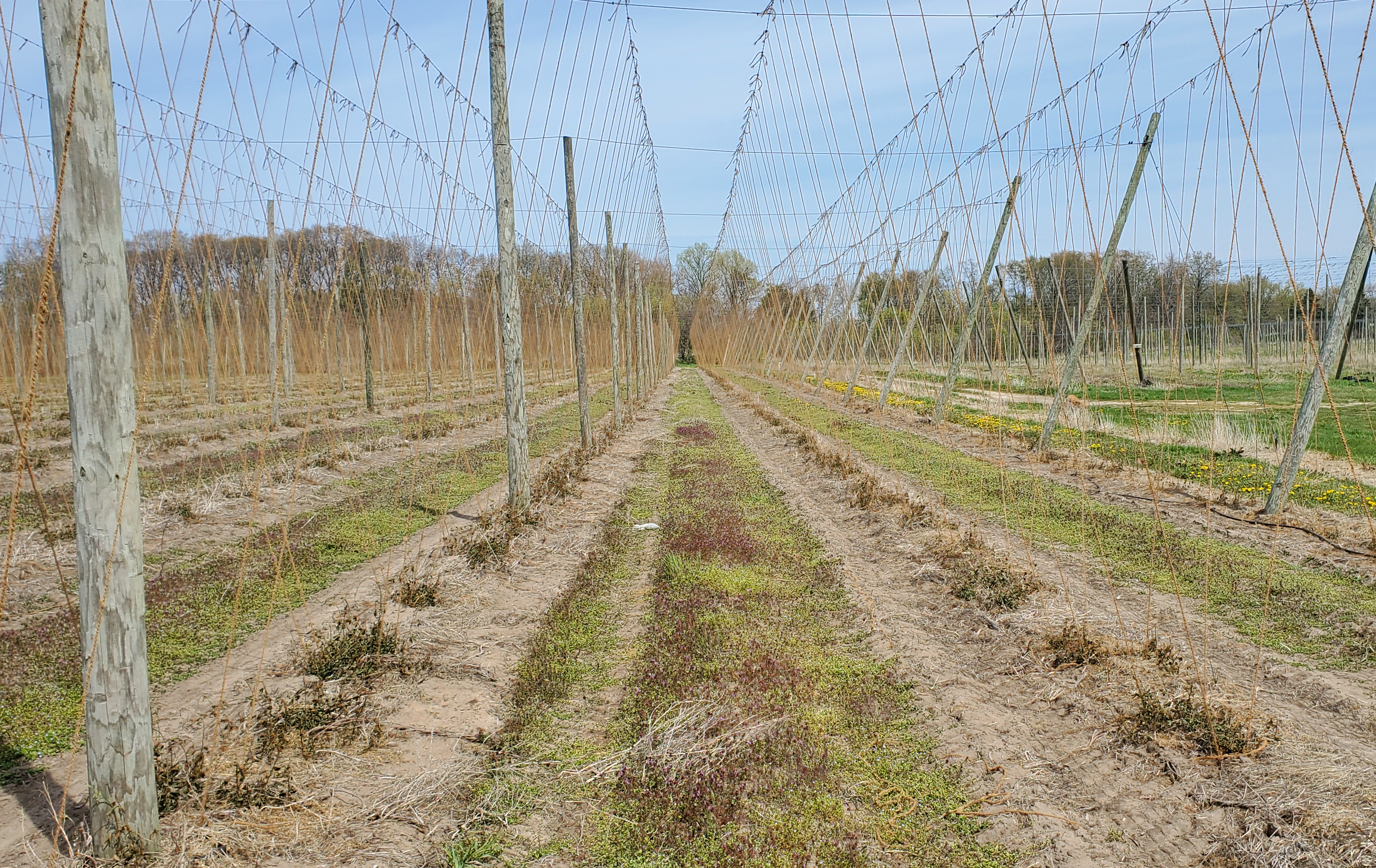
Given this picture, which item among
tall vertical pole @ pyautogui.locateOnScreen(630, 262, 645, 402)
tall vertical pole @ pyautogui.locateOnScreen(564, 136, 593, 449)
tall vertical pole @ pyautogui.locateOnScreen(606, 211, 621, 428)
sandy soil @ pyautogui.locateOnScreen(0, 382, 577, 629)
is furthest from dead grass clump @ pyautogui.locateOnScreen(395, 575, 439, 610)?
tall vertical pole @ pyautogui.locateOnScreen(630, 262, 645, 402)

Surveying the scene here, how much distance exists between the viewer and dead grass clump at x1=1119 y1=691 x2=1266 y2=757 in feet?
10.4

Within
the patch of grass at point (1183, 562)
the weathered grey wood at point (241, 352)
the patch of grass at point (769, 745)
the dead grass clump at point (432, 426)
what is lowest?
the patch of grass at point (769, 745)

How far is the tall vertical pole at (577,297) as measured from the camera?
40.9 feet

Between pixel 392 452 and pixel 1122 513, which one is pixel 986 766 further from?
pixel 392 452

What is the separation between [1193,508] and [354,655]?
→ 7779mm

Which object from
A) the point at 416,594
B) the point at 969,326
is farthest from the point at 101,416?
the point at 969,326

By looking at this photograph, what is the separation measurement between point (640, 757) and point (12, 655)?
383 centimetres

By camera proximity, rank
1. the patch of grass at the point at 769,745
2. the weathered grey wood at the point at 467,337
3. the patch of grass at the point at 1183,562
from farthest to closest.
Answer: the weathered grey wood at the point at 467,337 → the patch of grass at the point at 1183,562 → the patch of grass at the point at 769,745

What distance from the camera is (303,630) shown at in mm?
4969

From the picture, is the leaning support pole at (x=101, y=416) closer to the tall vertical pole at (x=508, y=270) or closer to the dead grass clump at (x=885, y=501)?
the tall vertical pole at (x=508, y=270)

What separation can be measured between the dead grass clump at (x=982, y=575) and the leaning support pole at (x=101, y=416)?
15.2 feet

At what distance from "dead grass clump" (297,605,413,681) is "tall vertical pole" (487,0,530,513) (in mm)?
3112

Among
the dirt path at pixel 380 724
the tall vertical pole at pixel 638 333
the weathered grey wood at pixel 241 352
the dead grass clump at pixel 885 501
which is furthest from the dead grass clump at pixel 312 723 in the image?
the tall vertical pole at pixel 638 333

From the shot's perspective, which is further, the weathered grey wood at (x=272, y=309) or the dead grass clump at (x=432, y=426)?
the dead grass clump at (x=432, y=426)
